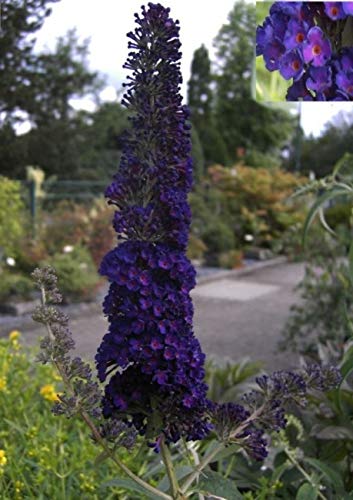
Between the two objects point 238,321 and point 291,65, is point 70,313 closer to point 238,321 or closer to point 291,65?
point 238,321

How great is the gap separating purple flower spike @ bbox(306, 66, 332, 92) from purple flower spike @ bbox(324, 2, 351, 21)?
79 mm

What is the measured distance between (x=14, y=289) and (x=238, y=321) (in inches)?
65.2

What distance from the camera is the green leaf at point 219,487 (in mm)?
909

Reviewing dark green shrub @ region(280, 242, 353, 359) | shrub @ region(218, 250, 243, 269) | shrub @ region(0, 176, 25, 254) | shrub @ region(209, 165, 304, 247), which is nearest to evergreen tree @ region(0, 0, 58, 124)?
shrub @ region(0, 176, 25, 254)

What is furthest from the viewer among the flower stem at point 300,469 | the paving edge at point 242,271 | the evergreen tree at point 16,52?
the paving edge at point 242,271

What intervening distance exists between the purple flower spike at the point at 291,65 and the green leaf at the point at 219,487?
641mm

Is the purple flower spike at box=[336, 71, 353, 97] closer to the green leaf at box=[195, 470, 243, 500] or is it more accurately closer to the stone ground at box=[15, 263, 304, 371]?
the green leaf at box=[195, 470, 243, 500]

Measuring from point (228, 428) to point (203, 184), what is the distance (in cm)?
827

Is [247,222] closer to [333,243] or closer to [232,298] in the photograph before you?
[232,298]

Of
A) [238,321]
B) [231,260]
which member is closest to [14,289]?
[238,321]

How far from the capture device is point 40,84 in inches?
185

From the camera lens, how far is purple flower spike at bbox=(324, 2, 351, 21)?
1.16m

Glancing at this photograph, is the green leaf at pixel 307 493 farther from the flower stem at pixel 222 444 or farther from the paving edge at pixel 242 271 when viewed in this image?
the paving edge at pixel 242 271

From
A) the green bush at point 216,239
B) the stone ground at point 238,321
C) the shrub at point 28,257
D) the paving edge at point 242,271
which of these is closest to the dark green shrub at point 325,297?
the stone ground at point 238,321
